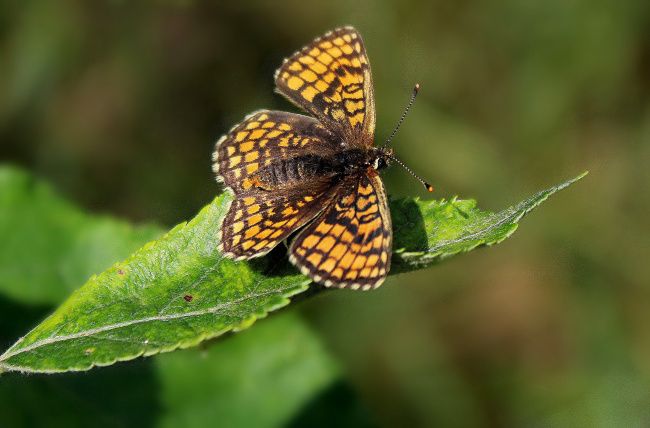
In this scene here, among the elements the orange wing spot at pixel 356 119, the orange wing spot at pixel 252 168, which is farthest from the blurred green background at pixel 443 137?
the orange wing spot at pixel 252 168

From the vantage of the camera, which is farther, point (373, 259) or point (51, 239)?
point (51, 239)

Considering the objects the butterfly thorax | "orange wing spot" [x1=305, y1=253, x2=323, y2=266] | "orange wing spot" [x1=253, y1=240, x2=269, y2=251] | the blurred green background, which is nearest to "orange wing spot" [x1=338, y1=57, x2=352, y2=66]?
the butterfly thorax

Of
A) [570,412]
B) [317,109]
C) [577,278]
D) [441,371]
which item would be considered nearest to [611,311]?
[577,278]

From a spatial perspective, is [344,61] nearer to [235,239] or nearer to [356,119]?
[356,119]

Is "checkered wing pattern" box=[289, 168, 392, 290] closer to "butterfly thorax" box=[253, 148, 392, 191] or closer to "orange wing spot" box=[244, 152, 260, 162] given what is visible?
"butterfly thorax" box=[253, 148, 392, 191]

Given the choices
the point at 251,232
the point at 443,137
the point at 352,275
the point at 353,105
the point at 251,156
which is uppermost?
the point at 353,105

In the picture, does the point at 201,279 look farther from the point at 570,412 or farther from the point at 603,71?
the point at 603,71

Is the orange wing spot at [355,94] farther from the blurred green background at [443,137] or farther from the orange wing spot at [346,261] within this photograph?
the blurred green background at [443,137]

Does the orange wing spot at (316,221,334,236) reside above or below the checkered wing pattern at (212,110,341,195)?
below

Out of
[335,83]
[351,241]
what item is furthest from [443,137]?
[351,241]
